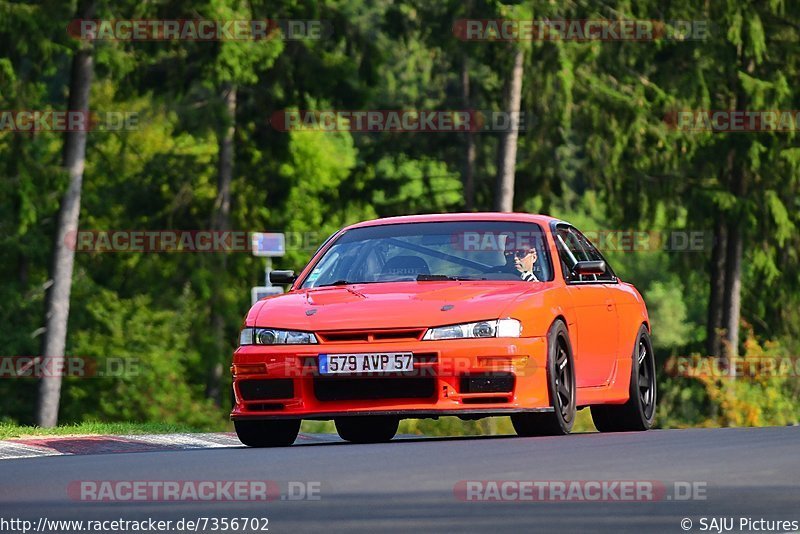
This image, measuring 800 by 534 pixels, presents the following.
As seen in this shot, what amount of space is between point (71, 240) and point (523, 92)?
29.5ft

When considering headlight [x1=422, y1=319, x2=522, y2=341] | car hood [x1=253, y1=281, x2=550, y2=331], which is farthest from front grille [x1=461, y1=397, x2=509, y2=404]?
car hood [x1=253, y1=281, x2=550, y2=331]

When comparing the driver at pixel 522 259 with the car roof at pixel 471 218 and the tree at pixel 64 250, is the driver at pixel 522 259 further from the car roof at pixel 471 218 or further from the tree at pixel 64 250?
the tree at pixel 64 250

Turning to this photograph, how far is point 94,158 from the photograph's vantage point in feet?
178

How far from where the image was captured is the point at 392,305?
532 inches

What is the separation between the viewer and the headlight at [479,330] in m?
13.3

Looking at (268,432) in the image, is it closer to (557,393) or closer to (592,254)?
(557,393)

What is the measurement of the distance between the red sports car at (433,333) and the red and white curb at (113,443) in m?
1.13

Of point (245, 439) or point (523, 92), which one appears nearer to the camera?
point (245, 439)

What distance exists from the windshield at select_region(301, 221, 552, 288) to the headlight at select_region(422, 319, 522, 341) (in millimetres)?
1088

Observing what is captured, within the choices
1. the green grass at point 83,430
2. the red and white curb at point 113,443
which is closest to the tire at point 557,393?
the red and white curb at point 113,443

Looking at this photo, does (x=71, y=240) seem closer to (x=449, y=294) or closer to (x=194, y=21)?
(x=194, y=21)

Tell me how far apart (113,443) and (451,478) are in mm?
5456

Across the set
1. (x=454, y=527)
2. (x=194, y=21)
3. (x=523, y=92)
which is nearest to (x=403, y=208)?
(x=523, y=92)

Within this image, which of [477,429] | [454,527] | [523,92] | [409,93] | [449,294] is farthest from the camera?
[409,93]
